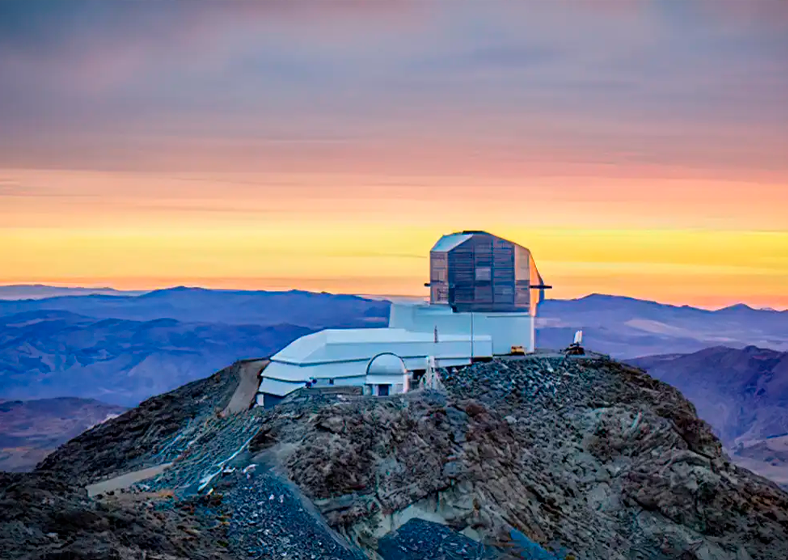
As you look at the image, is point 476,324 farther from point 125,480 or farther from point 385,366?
point 125,480

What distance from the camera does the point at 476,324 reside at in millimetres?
41375

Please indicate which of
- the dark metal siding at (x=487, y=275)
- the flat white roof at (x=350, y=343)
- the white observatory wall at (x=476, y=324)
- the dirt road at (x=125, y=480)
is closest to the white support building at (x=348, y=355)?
the flat white roof at (x=350, y=343)

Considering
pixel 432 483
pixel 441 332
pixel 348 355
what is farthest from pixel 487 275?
pixel 432 483

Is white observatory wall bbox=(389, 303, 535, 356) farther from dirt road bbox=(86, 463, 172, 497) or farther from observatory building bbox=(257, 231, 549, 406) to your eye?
dirt road bbox=(86, 463, 172, 497)

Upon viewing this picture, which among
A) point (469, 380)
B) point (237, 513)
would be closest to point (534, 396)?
point (469, 380)

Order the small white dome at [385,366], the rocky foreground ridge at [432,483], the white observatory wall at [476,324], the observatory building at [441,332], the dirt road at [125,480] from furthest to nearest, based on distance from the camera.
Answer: the white observatory wall at [476,324] < the observatory building at [441,332] < the small white dome at [385,366] < the dirt road at [125,480] < the rocky foreground ridge at [432,483]

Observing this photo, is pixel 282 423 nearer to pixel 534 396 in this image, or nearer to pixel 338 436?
pixel 338 436

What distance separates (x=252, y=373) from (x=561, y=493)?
1412 centimetres

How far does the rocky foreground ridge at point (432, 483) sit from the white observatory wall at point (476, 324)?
2.87 meters

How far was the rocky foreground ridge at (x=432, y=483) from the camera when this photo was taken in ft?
74.5

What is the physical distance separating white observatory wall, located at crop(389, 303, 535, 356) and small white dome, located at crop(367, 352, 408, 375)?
6.12 m

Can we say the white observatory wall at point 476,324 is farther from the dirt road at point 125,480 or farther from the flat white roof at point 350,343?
the dirt road at point 125,480

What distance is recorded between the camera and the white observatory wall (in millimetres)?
41188

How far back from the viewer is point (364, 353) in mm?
37219
